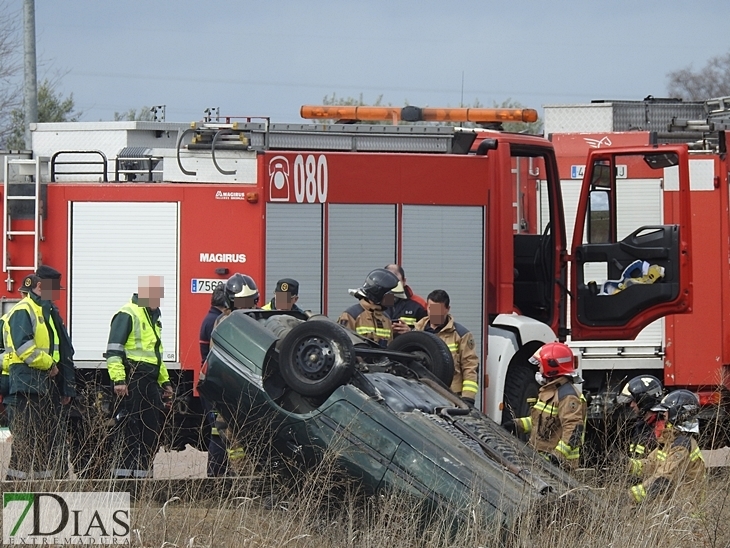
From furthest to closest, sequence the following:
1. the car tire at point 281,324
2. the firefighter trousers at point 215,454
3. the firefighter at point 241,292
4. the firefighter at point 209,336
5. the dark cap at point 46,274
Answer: the firefighter at point 241,292 < the firefighter at point 209,336 < the dark cap at point 46,274 < the firefighter trousers at point 215,454 < the car tire at point 281,324

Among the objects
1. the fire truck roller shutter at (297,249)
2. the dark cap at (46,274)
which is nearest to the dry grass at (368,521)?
the dark cap at (46,274)

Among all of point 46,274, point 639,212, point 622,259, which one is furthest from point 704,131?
point 46,274

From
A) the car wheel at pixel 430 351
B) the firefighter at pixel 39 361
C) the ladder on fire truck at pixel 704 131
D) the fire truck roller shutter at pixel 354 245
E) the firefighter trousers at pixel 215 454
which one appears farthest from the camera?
the ladder on fire truck at pixel 704 131

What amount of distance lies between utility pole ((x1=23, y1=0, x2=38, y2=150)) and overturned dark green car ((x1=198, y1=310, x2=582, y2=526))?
10916mm

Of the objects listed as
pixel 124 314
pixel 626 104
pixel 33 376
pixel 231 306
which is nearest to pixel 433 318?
pixel 231 306

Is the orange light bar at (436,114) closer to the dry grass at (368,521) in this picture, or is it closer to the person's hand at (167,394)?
the person's hand at (167,394)

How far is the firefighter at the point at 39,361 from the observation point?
7.76 metres

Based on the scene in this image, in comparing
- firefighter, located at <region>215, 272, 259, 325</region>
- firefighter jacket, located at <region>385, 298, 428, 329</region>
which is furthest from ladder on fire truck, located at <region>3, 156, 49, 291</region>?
firefighter jacket, located at <region>385, 298, 428, 329</region>

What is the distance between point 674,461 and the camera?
634cm

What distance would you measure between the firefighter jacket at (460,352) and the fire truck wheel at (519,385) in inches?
43.8

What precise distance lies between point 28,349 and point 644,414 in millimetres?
3923

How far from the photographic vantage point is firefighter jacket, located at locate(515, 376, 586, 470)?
6938 millimetres

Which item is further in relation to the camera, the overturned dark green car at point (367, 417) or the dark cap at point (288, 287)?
the dark cap at point (288, 287)

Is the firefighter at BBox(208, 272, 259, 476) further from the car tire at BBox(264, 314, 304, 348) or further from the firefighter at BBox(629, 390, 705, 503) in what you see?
the firefighter at BBox(629, 390, 705, 503)
